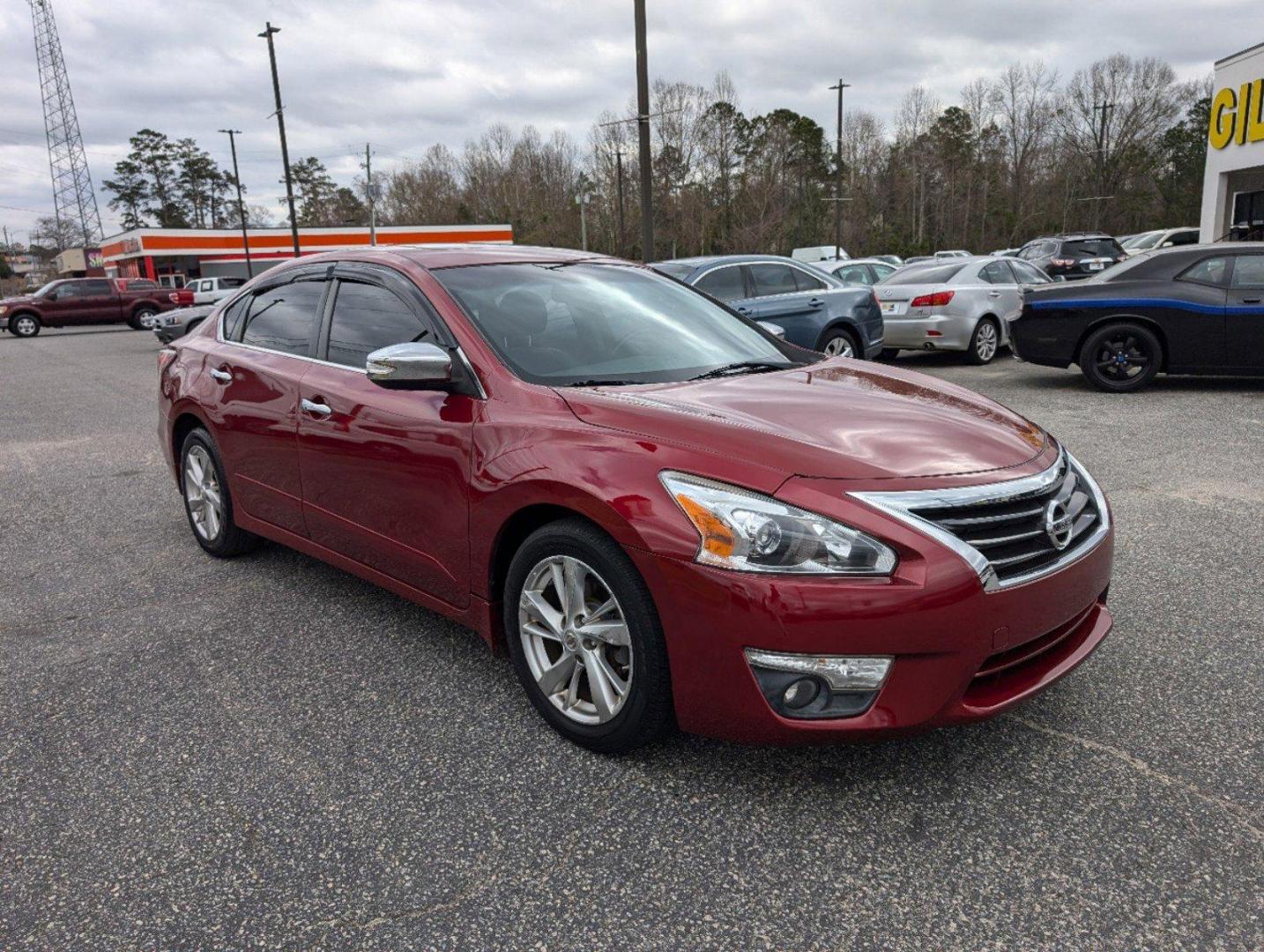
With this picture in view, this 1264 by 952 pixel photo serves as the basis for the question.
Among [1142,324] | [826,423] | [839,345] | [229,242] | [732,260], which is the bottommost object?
[839,345]

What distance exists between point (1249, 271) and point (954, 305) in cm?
362

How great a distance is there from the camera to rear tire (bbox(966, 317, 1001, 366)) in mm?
12109

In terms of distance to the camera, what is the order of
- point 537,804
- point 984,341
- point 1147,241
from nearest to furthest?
point 537,804
point 984,341
point 1147,241

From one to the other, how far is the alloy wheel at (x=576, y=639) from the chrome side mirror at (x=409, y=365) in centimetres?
73

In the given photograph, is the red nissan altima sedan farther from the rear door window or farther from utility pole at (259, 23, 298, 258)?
utility pole at (259, 23, 298, 258)

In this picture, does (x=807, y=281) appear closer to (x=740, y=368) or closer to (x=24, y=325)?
(x=740, y=368)

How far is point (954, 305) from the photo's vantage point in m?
11.8

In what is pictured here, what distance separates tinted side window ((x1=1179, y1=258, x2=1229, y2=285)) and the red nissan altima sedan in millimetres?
6829

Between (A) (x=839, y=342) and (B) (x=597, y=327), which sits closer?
(B) (x=597, y=327)

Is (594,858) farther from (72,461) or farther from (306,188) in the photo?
(306,188)

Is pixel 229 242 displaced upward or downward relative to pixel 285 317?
upward

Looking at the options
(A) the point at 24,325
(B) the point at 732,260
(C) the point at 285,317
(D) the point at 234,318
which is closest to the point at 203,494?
(D) the point at 234,318

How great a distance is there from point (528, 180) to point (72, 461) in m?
74.1

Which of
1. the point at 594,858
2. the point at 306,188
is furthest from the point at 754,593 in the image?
the point at 306,188
